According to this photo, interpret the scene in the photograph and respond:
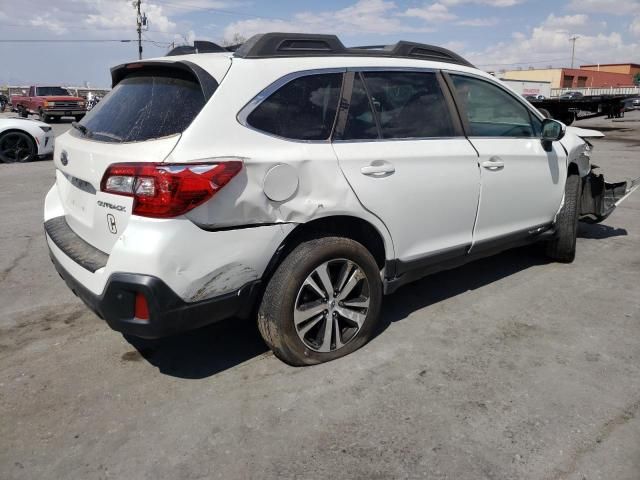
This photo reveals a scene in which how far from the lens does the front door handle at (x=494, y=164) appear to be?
12.6ft

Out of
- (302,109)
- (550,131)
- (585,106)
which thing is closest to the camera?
(302,109)

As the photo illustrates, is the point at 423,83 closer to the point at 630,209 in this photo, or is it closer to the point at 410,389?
the point at 410,389

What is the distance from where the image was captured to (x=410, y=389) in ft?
9.72

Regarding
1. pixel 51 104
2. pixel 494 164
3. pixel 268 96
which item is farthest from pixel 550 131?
pixel 51 104

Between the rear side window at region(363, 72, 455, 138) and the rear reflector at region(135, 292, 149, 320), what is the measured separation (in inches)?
67.3

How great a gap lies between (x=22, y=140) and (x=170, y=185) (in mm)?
11617

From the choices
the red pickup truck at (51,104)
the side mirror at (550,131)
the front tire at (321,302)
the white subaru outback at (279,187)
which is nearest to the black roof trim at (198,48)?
the white subaru outback at (279,187)

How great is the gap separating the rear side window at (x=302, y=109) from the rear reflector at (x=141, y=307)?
3.33 ft

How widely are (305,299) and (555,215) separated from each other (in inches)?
110

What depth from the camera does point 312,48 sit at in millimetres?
3158

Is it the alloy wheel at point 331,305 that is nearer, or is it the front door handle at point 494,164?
the alloy wheel at point 331,305

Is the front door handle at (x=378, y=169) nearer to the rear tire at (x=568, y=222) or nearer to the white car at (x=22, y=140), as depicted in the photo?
the rear tire at (x=568, y=222)

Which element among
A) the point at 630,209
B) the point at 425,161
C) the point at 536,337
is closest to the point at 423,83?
the point at 425,161

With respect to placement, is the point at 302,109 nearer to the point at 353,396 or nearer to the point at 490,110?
the point at 353,396
